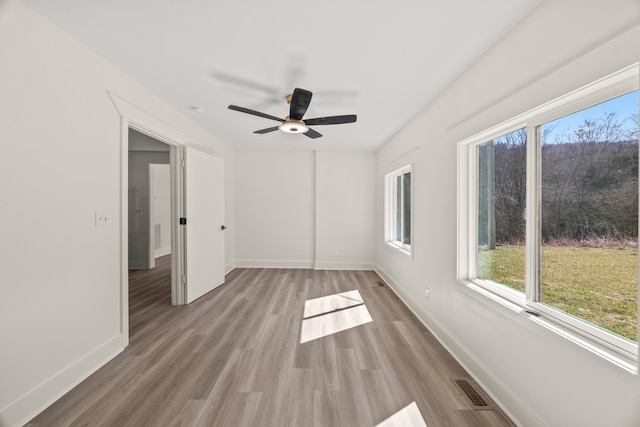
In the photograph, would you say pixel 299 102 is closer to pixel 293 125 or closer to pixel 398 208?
pixel 293 125

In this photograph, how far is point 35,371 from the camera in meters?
1.53

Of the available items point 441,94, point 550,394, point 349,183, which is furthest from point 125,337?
point 349,183

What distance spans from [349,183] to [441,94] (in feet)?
9.37

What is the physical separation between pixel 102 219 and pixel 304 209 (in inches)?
139

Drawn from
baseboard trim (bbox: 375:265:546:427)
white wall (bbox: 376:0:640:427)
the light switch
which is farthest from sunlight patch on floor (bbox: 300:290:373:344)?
the light switch

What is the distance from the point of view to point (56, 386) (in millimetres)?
1653

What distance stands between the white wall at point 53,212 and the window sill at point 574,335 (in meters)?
2.94

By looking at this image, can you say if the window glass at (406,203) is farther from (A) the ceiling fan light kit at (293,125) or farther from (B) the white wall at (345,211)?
(A) the ceiling fan light kit at (293,125)

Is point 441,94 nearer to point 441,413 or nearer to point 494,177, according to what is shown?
point 494,177

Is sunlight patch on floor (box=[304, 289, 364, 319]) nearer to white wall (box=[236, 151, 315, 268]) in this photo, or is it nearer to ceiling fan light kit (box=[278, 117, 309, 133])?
white wall (box=[236, 151, 315, 268])

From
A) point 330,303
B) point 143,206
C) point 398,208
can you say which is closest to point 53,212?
point 330,303

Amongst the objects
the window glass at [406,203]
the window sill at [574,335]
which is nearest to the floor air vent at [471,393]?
the window sill at [574,335]

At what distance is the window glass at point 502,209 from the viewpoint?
1715mm

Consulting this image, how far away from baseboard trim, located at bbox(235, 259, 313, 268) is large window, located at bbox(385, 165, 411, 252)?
6.05 feet
